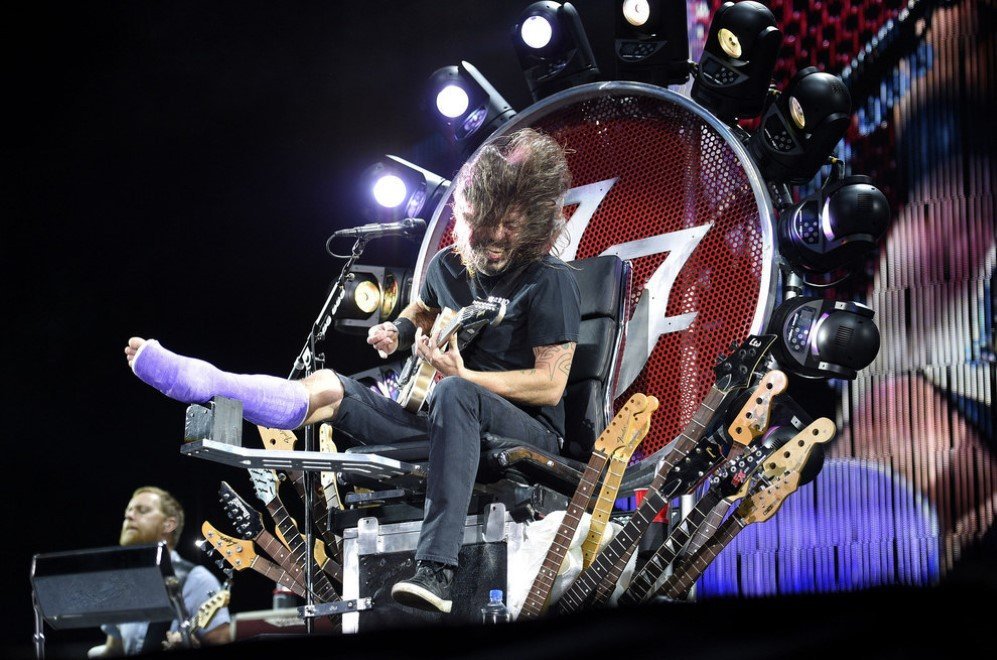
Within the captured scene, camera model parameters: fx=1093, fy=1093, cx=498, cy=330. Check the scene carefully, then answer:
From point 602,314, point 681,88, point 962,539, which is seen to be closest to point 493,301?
point 602,314

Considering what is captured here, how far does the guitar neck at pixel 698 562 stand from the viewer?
2596mm

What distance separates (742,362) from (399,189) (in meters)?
1.50

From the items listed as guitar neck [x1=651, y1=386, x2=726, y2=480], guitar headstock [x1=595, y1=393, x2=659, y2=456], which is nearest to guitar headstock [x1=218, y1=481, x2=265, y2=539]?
guitar headstock [x1=595, y1=393, x2=659, y2=456]

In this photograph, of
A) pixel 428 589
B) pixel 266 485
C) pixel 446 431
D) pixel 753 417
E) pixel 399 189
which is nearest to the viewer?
pixel 428 589

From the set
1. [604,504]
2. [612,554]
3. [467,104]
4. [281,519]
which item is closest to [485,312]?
[604,504]

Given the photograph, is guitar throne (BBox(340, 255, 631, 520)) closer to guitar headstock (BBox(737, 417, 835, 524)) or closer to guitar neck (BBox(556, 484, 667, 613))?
guitar neck (BBox(556, 484, 667, 613))

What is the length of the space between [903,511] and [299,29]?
2690mm

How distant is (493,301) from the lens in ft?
9.20

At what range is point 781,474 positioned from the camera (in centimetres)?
259

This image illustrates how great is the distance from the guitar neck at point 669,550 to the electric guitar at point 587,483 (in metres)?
0.21

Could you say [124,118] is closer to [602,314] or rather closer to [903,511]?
[602,314]

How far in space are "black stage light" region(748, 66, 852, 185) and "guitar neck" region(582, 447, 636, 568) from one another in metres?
0.93

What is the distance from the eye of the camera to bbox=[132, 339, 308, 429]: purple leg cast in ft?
7.60

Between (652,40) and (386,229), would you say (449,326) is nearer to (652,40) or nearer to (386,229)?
(386,229)
